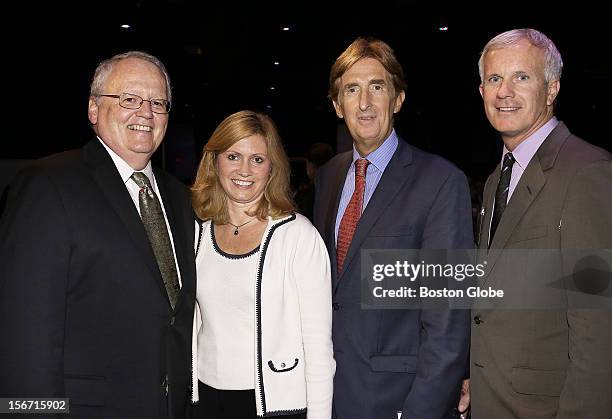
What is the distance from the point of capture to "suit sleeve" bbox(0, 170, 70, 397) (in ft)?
5.56

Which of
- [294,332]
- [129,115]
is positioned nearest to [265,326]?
[294,332]

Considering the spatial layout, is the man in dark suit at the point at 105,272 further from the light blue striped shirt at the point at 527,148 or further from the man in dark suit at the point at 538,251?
the light blue striped shirt at the point at 527,148

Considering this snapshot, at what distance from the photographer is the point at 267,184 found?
248 centimetres

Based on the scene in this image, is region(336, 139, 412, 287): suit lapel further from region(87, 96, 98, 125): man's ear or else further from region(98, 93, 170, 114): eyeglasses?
region(87, 96, 98, 125): man's ear

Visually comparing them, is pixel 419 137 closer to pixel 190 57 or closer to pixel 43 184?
pixel 190 57

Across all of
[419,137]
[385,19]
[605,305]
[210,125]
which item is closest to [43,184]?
[605,305]

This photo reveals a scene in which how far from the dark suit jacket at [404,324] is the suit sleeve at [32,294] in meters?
1.08

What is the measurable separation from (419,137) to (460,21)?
872 cm

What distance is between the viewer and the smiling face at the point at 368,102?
2289 mm

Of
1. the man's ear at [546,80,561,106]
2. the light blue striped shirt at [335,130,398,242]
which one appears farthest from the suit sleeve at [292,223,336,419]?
the man's ear at [546,80,561,106]

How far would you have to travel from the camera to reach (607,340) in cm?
175

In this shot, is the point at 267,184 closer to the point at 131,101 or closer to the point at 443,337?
the point at 131,101

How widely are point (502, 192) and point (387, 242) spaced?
0.55m

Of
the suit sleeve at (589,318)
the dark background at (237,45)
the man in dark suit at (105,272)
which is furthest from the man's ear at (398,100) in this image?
the dark background at (237,45)
